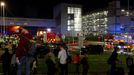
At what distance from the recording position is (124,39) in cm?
7088

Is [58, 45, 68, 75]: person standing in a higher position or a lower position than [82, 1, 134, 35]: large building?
lower

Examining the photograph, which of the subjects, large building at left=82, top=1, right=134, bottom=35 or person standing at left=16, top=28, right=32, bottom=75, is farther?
large building at left=82, top=1, right=134, bottom=35

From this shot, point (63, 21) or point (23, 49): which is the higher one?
point (63, 21)

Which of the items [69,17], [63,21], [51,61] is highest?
[69,17]

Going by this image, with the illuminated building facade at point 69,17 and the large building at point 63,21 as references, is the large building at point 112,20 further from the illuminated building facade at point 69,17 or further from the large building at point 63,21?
the large building at point 63,21

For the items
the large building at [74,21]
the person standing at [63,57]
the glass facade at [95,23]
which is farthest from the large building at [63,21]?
the person standing at [63,57]

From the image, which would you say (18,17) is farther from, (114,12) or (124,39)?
(124,39)

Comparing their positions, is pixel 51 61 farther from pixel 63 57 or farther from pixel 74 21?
pixel 74 21

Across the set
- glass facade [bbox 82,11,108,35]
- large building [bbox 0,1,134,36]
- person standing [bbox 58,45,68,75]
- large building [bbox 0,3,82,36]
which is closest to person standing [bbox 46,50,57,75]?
person standing [bbox 58,45,68,75]

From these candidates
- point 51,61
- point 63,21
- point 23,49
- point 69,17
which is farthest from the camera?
point 63,21

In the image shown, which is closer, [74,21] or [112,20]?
[74,21]

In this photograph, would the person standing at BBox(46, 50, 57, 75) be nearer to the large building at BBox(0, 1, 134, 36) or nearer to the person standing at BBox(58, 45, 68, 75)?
the person standing at BBox(58, 45, 68, 75)

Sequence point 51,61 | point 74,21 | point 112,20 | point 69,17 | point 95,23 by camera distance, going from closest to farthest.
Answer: point 51,61 → point 74,21 → point 69,17 → point 112,20 → point 95,23

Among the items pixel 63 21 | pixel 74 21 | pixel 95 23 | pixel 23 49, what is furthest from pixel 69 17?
pixel 23 49
